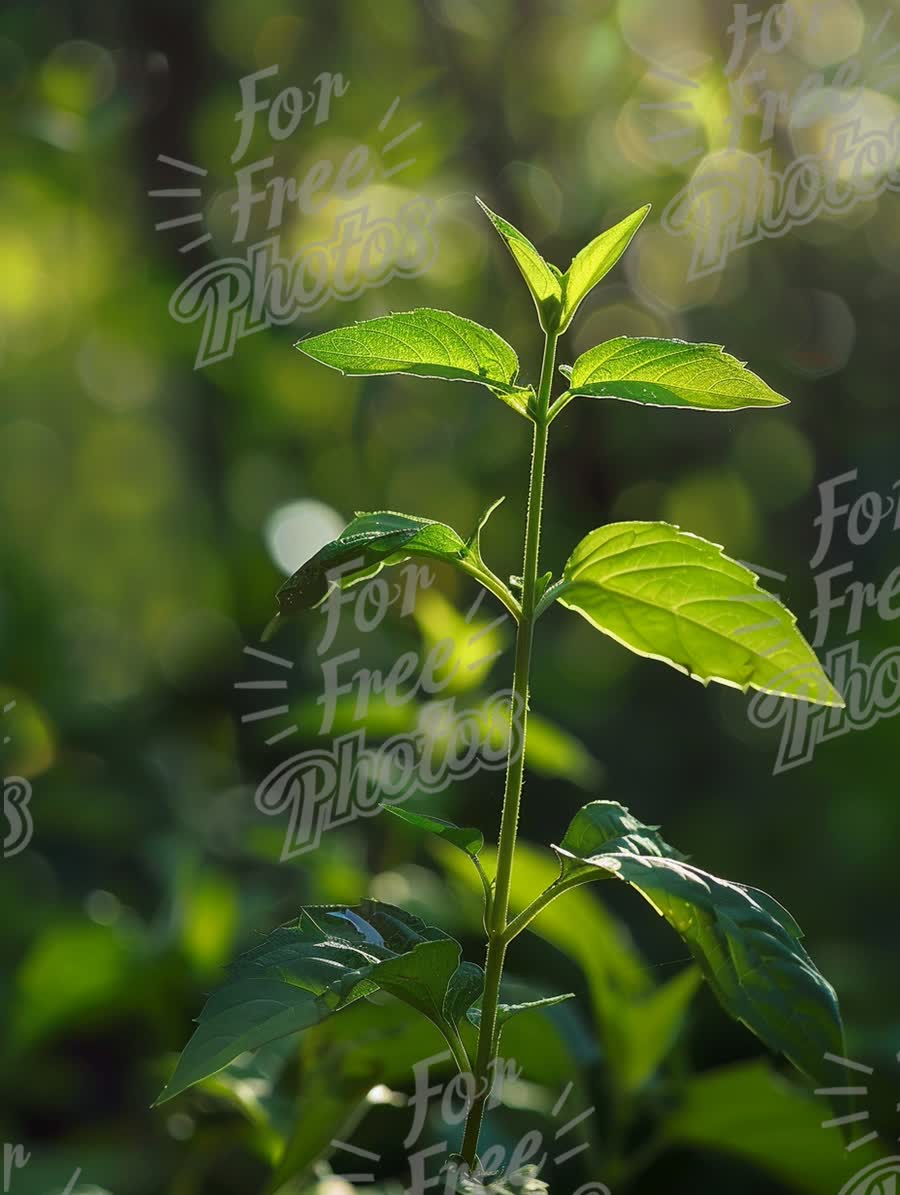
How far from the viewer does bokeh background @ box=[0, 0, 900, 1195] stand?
6.82 ft

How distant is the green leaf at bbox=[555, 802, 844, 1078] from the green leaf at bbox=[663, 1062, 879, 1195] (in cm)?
66

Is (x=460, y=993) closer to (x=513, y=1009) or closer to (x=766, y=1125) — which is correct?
(x=513, y=1009)

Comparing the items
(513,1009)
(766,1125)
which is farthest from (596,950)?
(513,1009)

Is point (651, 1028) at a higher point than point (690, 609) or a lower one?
lower

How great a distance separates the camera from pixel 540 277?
0.62 m

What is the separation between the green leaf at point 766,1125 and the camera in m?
1.05

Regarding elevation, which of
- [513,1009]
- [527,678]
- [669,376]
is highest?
[669,376]

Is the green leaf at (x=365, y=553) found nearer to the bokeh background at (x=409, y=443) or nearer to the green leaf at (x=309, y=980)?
the green leaf at (x=309, y=980)

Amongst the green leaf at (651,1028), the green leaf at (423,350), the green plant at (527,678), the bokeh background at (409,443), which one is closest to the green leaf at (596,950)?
the green leaf at (651,1028)

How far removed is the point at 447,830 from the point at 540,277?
31 centimetres

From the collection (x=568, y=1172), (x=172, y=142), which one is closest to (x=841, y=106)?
A: (x=172, y=142)

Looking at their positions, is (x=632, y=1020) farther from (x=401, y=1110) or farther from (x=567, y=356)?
(x=567, y=356)

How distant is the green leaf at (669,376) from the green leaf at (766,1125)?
2.46 ft

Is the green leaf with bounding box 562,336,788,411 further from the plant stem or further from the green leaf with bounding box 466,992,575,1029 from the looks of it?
the green leaf with bounding box 466,992,575,1029
